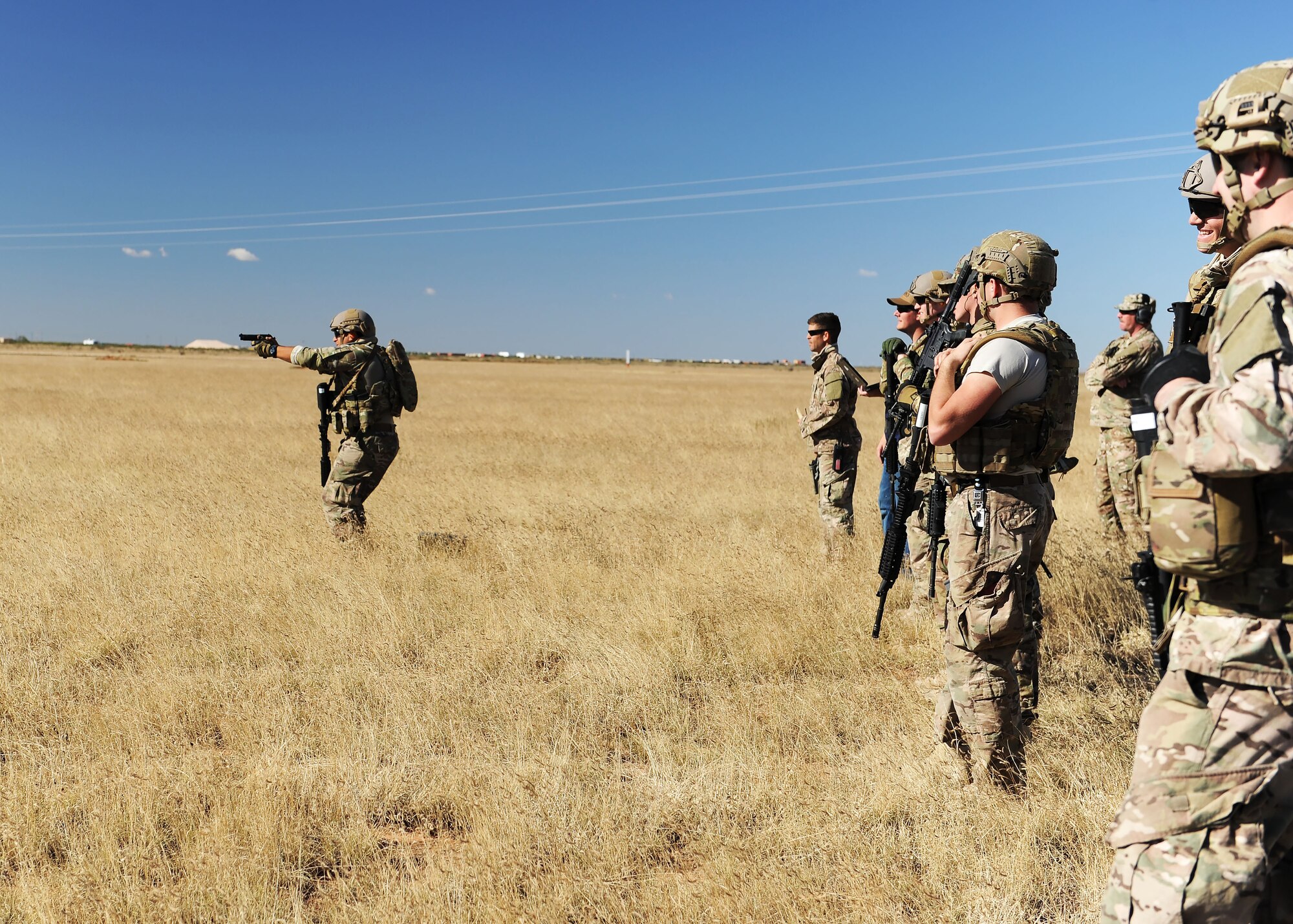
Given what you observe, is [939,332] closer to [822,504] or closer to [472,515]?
[822,504]

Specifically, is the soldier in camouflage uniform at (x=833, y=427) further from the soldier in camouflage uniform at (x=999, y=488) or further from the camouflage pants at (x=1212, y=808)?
the camouflage pants at (x=1212, y=808)

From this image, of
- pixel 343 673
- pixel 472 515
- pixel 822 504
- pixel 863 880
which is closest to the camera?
pixel 863 880

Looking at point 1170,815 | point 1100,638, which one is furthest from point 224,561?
point 1170,815

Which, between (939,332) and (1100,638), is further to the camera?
(1100,638)

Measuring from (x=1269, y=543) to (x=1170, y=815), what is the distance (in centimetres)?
65

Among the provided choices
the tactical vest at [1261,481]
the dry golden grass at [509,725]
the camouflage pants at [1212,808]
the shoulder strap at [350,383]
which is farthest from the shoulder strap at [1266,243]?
the shoulder strap at [350,383]

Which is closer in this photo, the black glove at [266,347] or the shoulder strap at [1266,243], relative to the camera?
the shoulder strap at [1266,243]

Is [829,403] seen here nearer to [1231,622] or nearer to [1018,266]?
[1018,266]

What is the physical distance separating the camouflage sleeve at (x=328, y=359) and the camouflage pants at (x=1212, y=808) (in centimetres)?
707

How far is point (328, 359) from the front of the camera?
7957 millimetres

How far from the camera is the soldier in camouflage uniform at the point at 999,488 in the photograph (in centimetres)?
357

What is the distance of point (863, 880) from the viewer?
10.5 ft

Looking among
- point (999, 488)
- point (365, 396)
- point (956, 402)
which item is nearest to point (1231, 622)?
point (956, 402)

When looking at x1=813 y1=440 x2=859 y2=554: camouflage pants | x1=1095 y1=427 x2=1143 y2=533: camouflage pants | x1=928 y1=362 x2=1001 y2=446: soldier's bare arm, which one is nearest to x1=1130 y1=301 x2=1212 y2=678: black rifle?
x1=928 y1=362 x2=1001 y2=446: soldier's bare arm
